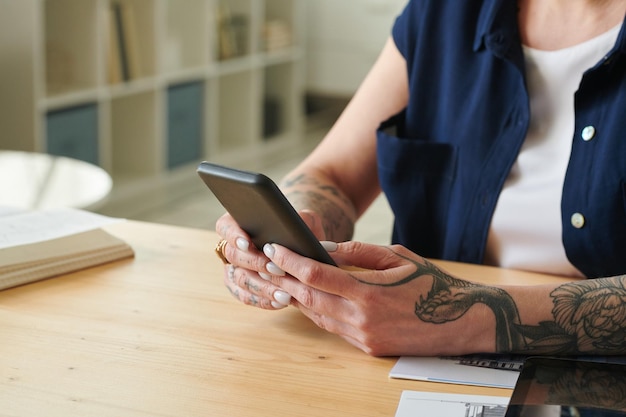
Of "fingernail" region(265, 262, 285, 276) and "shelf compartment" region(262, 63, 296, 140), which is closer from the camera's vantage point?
"fingernail" region(265, 262, 285, 276)

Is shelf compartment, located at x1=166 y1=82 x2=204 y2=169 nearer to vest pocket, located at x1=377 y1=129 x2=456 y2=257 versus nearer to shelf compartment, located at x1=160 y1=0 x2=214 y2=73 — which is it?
shelf compartment, located at x1=160 y1=0 x2=214 y2=73

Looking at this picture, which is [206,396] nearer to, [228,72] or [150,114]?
[150,114]

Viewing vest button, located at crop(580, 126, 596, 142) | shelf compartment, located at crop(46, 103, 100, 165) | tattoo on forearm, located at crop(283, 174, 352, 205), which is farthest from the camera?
shelf compartment, located at crop(46, 103, 100, 165)

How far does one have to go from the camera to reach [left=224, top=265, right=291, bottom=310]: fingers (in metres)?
0.99

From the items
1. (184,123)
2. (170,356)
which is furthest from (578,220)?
(184,123)

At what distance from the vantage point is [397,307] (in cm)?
91

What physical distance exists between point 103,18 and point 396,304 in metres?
2.90

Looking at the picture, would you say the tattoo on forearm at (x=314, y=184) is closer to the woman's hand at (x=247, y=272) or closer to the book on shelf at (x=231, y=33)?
the woman's hand at (x=247, y=272)

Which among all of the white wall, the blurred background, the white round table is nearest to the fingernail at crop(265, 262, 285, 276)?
the blurred background

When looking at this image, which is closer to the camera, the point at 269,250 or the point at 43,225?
the point at 269,250

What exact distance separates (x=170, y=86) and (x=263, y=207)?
3267 mm

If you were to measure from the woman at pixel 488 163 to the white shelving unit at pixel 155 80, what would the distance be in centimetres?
206

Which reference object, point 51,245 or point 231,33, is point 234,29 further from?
point 51,245

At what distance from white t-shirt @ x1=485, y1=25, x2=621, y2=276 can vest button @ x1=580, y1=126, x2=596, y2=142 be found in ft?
0.11
